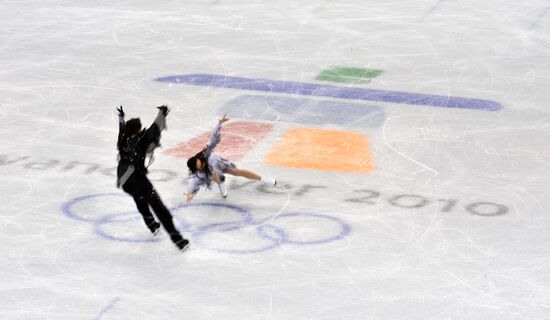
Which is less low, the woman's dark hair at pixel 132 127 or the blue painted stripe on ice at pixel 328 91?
the woman's dark hair at pixel 132 127

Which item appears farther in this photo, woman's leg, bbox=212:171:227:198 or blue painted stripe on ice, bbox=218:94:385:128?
blue painted stripe on ice, bbox=218:94:385:128

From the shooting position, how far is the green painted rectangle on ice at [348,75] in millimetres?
18547

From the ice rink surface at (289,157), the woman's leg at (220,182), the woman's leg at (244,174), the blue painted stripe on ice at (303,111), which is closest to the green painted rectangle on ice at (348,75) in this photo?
the ice rink surface at (289,157)

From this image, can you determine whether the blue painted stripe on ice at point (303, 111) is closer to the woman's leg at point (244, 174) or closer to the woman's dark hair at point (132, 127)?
the woman's leg at point (244, 174)

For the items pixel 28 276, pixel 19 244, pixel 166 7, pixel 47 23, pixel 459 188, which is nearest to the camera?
pixel 28 276

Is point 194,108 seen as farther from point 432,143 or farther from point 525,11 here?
point 525,11

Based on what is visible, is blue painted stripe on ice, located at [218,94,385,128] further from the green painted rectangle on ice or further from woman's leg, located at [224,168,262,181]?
woman's leg, located at [224,168,262,181]

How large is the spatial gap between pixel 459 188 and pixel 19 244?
18.7ft

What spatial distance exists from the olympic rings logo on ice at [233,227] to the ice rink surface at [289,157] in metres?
0.03

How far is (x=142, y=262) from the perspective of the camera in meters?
11.1

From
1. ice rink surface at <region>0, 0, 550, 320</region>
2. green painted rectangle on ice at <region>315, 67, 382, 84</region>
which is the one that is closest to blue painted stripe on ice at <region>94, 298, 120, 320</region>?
ice rink surface at <region>0, 0, 550, 320</region>

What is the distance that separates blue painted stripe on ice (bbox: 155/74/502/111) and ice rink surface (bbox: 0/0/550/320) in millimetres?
56

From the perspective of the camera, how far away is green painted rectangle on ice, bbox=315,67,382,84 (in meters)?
18.5

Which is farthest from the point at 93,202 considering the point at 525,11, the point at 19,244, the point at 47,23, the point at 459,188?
the point at 525,11
